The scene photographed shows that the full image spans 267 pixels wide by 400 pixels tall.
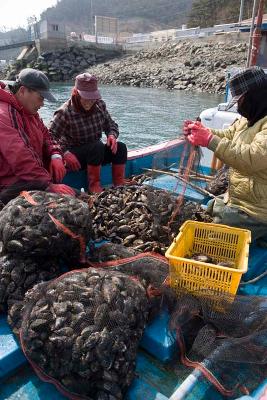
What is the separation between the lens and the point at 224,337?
2465 mm

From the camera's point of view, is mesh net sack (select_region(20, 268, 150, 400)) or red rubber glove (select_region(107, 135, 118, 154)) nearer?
mesh net sack (select_region(20, 268, 150, 400))

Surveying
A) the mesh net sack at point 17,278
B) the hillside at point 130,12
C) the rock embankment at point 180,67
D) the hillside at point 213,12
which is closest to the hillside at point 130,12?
the hillside at point 130,12

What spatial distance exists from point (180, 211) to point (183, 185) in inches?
29.1

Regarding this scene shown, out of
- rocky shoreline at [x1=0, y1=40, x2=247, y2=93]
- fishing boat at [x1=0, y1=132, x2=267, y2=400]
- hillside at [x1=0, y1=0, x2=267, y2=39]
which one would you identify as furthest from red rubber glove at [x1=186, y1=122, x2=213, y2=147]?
hillside at [x1=0, y1=0, x2=267, y2=39]

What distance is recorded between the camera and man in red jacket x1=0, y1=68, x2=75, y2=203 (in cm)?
317

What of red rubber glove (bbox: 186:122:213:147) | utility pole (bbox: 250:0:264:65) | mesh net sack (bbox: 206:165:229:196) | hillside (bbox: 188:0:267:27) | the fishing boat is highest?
hillside (bbox: 188:0:267:27)

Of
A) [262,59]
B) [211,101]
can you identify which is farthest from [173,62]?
[262,59]

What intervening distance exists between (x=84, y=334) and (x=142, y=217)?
1730mm

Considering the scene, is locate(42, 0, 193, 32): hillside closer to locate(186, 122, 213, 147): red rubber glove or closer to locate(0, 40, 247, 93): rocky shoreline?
locate(0, 40, 247, 93): rocky shoreline

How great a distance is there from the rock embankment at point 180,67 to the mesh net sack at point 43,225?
94.1 ft

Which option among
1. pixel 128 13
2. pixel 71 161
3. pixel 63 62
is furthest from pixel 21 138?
pixel 128 13

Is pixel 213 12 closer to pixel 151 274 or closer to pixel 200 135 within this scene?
pixel 200 135

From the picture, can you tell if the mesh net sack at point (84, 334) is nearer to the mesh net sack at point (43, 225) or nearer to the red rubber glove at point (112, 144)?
the mesh net sack at point (43, 225)

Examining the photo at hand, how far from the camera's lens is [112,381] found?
78.9 inches
